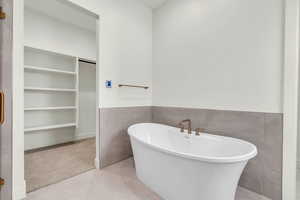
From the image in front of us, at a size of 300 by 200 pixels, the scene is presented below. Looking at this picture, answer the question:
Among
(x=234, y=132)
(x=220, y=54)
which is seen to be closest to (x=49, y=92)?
(x=220, y=54)

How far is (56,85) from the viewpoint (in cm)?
278

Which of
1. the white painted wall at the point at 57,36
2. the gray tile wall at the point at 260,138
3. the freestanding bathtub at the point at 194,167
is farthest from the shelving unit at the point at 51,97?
the gray tile wall at the point at 260,138

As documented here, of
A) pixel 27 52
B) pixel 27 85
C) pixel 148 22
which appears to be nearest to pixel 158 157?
pixel 148 22

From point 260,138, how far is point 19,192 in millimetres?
2555

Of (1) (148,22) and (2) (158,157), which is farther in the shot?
(1) (148,22)

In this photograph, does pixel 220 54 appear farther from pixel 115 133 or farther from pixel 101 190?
pixel 101 190

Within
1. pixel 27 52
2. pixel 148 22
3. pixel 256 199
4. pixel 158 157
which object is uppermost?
pixel 148 22

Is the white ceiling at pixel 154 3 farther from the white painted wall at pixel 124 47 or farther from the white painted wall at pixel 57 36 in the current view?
the white painted wall at pixel 57 36

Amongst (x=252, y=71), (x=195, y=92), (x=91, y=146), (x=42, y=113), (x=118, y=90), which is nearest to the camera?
(x=252, y=71)

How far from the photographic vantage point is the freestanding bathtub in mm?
1015

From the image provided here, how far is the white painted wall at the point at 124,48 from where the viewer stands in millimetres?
1961

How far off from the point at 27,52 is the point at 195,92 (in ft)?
10.2

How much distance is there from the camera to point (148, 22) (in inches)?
104

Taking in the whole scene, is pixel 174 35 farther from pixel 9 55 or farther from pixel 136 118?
pixel 9 55
